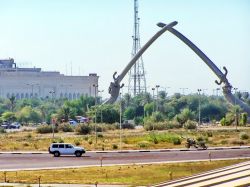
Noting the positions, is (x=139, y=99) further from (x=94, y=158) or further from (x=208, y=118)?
(x=94, y=158)

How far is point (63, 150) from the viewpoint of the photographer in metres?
60.2

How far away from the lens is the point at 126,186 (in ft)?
130

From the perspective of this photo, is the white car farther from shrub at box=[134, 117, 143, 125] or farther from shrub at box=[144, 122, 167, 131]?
shrub at box=[134, 117, 143, 125]

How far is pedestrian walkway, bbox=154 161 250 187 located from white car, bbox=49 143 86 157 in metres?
29.1

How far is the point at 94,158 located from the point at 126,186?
672 inches

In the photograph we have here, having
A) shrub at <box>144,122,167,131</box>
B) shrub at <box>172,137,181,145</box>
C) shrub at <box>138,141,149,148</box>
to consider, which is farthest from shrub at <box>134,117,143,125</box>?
shrub at <box>138,141,149,148</box>

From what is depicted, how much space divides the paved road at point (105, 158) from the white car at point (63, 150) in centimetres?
59

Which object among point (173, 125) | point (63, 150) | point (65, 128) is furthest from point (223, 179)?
point (173, 125)

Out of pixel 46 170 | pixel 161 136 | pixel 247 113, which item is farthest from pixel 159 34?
pixel 46 170

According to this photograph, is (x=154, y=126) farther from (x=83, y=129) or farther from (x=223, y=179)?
(x=223, y=179)

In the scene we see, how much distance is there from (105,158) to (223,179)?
2796 cm

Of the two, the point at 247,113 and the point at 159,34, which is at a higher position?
the point at 159,34

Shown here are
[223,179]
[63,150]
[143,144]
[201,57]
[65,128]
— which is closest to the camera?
[223,179]

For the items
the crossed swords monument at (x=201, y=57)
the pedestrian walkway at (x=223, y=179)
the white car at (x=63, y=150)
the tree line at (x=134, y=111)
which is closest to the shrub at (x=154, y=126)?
the tree line at (x=134, y=111)
